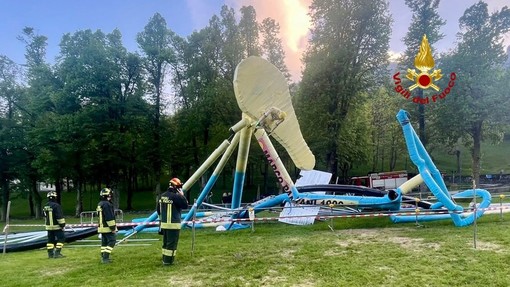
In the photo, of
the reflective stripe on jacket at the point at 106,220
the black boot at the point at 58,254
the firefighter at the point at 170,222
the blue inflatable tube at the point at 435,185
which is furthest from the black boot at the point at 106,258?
the blue inflatable tube at the point at 435,185

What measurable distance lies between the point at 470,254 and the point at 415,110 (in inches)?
1020

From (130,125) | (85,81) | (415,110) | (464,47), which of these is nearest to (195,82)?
(130,125)

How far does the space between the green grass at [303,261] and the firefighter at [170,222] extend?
1.13 ft

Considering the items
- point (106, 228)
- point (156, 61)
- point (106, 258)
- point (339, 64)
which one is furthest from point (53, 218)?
point (156, 61)

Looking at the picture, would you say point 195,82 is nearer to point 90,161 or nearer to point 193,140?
point 193,140

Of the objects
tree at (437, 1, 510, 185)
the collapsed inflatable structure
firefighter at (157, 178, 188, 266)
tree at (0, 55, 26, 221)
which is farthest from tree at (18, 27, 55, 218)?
tree at (437, 1, 510, 185)

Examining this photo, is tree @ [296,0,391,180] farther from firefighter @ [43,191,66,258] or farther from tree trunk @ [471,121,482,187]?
firefighter @ [43,191,66,258]

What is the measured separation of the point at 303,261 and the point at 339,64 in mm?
22323

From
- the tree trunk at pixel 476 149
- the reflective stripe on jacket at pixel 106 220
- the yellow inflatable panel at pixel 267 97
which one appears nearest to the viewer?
the reflective stripe on jacket at pixel 106 220

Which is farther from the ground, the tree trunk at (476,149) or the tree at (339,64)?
the tree at (339,64)

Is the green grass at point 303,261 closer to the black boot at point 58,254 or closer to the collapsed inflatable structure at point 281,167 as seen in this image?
the black boot at point 58,254

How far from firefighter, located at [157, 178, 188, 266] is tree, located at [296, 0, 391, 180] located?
829 inches

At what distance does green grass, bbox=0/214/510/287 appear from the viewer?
742cm

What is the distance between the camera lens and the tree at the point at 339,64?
94.1 feet
